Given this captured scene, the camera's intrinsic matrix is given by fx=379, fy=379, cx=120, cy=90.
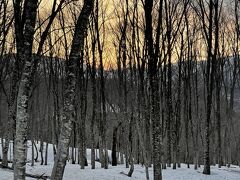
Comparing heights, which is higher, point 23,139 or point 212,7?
point 212,7

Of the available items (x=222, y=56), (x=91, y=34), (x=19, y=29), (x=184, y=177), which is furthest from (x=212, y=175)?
(x=19, y=29)

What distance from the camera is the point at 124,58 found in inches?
822

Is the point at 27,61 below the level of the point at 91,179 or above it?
above

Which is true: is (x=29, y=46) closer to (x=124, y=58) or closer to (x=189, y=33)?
(x=124, y=58)

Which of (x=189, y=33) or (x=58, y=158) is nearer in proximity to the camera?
Result: (x=58, y=158)

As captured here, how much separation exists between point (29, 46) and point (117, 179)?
9.11m

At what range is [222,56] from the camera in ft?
96.0

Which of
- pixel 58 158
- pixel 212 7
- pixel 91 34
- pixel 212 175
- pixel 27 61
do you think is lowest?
pixel 212 175

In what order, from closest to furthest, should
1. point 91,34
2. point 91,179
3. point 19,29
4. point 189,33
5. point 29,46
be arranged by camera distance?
1. point 29,46
2. point 19,29
3. point 91,179
4. point 91,34
5. point 189,33

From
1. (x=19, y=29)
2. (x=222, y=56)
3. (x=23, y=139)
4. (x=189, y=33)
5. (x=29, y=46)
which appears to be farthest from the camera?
(x=222, y=56)

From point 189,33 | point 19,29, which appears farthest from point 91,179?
point 189,33

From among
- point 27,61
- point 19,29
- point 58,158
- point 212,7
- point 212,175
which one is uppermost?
point 212,7

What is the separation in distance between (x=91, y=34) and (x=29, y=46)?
12.5 m

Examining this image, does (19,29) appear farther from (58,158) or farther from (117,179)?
(117,179)
